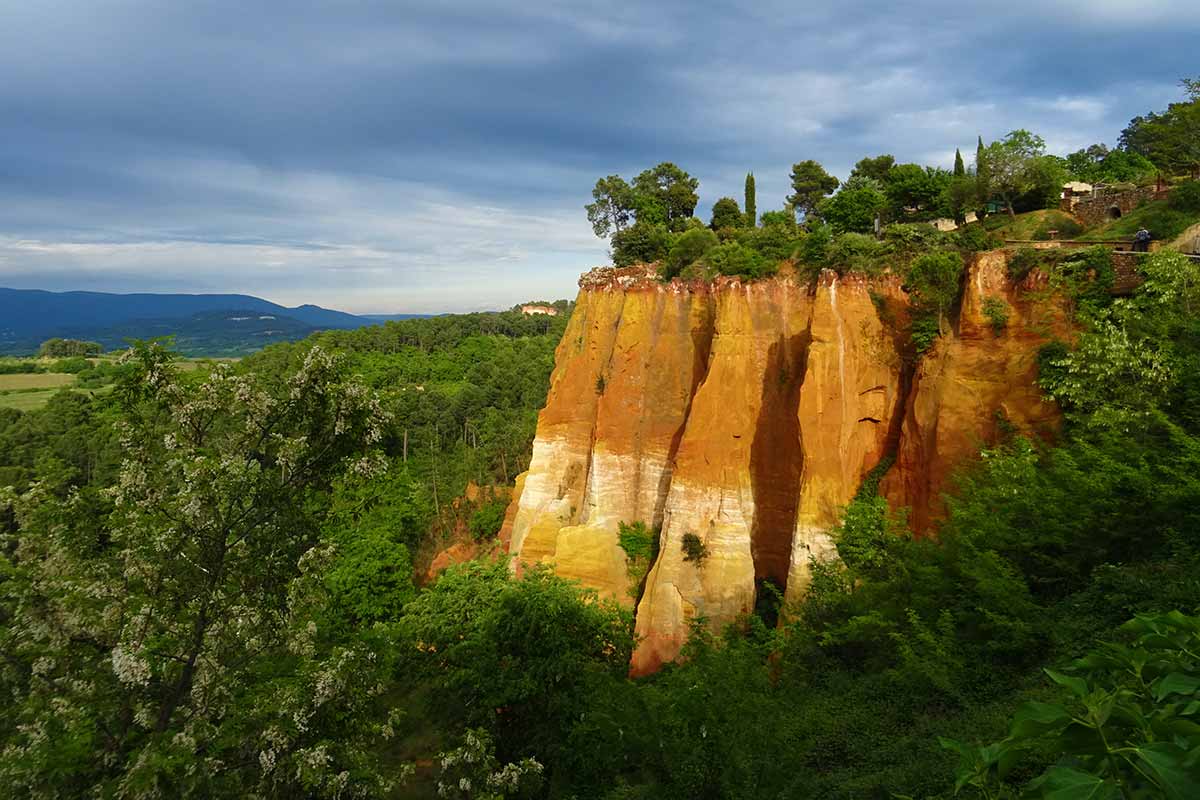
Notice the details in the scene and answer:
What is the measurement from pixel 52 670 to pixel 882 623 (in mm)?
12303

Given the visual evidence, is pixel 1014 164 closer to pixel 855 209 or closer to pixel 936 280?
pixel 855 209

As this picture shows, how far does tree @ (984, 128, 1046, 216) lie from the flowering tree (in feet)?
86.2

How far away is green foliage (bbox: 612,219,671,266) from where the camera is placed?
1070 inches

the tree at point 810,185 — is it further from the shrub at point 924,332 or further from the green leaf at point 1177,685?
the green leaf at point 1177,685

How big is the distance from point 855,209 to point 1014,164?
5.88 meters

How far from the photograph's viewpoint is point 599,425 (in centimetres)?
2206

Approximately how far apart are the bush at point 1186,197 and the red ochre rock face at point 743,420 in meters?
8.55

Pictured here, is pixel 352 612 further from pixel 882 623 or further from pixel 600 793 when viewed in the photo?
pixel 882 623

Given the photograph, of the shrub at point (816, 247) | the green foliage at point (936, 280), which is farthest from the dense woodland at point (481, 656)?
the shrub at point (816, 247)

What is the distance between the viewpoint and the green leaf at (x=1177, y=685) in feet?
5.71

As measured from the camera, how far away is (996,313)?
13883 mm

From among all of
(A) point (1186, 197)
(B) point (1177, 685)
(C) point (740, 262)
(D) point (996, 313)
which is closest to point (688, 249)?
(C) point (740, 262)

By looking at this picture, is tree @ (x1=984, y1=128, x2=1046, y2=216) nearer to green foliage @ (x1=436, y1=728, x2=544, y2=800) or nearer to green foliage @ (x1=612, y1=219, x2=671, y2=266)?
green foliage @ (x1=612, y1=219, x2=671, y2=266)

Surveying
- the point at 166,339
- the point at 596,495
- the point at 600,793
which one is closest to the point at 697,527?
the point at 596,495
